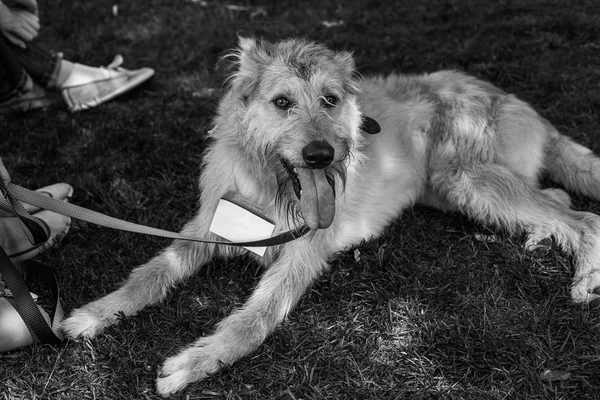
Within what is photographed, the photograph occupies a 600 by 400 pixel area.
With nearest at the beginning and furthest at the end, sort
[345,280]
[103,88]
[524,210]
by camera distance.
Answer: [345,280]
[524,210]
[103,88]

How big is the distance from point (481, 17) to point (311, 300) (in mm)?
5496

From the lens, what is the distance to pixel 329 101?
3586 mm

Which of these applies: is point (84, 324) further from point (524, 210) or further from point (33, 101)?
point (33, 101)

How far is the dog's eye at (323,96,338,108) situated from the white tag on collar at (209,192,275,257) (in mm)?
869

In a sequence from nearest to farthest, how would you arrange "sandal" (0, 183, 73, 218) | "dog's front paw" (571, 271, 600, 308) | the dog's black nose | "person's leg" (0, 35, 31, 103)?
the dog's black nose
"dog's front paw" (571, 271, 600, 308)
"sandal" (0, 183, 73, 218)
"person's leg" (0, 35, 31, 103)

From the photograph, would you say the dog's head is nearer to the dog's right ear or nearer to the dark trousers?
the dog's right ear

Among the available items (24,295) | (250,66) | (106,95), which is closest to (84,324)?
(24,295)

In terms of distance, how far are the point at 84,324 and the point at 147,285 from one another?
461 mm

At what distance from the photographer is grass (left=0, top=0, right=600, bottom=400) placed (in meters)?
3.13

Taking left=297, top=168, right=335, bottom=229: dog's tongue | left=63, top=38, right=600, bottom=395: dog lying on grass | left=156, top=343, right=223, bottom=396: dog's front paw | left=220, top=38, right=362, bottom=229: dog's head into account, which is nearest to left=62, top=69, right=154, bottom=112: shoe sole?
left=63, top=38, right=600, bottom=395: dog lying on grass

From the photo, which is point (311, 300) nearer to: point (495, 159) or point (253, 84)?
point (253, 84)

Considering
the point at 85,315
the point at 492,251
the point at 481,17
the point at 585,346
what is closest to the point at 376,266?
the point at 492,251

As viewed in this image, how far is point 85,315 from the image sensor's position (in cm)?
342

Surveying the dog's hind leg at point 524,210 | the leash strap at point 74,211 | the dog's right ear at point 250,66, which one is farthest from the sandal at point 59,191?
the dog's hind leg at point 524,210
